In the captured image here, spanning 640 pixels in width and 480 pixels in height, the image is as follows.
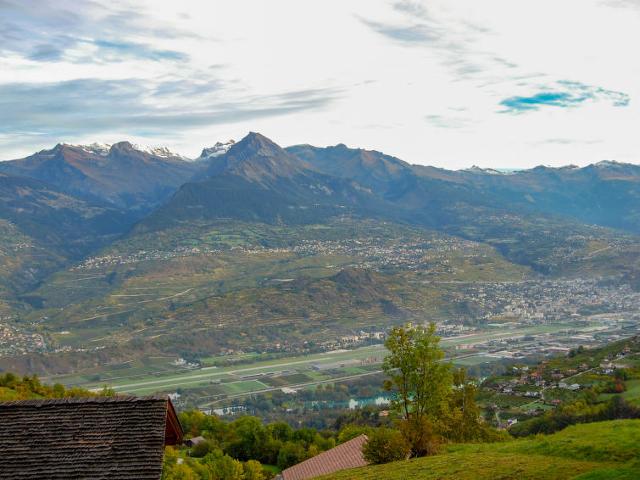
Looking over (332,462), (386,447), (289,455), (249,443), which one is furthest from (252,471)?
(386,447)

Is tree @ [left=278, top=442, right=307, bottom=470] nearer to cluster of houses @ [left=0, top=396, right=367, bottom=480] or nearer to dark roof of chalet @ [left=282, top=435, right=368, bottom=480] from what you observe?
dark roof of chalet @ [left=282, top=435, right=368, bottom=480]

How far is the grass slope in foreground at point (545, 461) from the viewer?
953 inches

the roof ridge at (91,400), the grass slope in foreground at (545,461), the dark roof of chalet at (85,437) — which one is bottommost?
the grass slope in foreground at (545,461)

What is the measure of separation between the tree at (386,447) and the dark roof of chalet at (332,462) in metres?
5.50

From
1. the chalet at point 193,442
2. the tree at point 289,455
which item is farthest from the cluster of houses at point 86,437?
the chalet at point 193,442

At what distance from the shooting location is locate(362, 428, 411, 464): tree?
118ft

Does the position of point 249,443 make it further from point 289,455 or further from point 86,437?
point 86,437

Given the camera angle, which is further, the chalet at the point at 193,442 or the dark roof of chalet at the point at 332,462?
the chalet at the point at 193,442

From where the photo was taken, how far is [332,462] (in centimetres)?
4441

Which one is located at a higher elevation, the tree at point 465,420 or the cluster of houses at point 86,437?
the cluster of houses at point 86,437

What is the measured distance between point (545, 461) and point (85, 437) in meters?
19.1

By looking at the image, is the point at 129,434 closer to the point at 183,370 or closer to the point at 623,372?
the point at 623,372

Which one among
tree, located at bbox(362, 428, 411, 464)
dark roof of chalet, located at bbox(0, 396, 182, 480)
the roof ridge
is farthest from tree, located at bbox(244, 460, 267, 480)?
the roof ridge

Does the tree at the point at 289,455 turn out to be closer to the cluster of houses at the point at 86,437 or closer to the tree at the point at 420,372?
the tree at the point at 420,372
